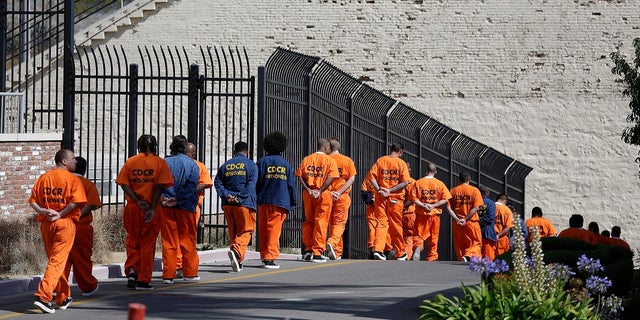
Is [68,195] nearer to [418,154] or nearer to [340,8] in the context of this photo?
[418,154]

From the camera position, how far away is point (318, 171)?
17.2 meters

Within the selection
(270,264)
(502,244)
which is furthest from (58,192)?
(502,244)

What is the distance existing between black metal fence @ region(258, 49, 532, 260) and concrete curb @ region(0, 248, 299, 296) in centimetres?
168

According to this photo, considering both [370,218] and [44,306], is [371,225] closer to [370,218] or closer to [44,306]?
[370,218]

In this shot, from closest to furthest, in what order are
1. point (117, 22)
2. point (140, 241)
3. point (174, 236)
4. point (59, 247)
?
point (59, 247)
point (140, 241)
point (174, 236)
point (117, 22)

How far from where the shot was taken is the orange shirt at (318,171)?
1723 centimetres

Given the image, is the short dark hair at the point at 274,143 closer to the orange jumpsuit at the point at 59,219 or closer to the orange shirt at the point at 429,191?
the orange jumpsuit at the point at 59,219

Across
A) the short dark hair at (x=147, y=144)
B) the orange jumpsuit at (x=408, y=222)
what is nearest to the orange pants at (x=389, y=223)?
the orange jumpsuit at (x=408, y=222)

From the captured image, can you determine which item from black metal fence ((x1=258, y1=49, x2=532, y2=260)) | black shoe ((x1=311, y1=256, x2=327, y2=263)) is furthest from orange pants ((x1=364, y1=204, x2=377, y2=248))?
black shoe ((x1=311, y1=256, x2=327, y2=263))

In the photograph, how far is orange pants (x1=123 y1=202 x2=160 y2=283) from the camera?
527 inches

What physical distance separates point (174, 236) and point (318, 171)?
362cm

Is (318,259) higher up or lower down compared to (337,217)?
lower down

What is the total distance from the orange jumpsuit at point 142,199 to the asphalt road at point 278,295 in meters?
0.34

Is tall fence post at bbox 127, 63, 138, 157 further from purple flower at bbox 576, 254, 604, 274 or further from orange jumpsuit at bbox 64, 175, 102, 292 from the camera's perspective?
purple flower at bbox 576, 254, 604, 274
